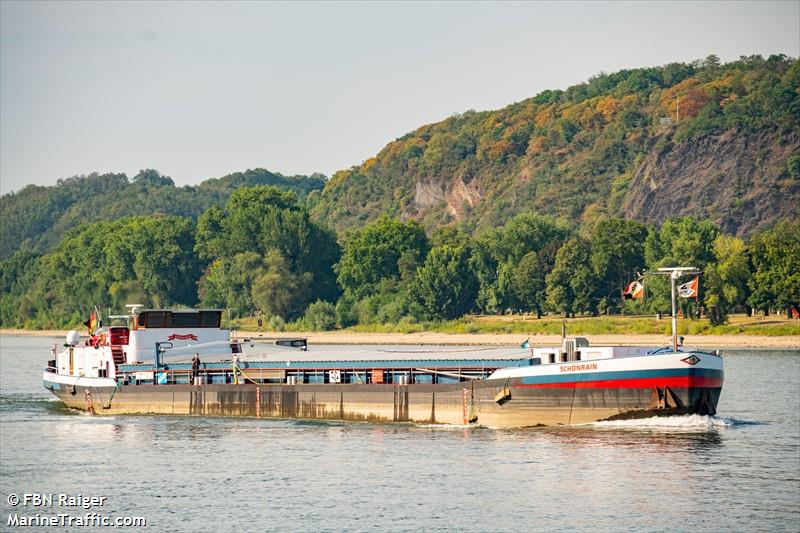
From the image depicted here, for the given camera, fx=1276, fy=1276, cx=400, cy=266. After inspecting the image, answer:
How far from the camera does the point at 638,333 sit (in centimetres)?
15512

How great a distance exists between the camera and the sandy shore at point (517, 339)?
142375 mm

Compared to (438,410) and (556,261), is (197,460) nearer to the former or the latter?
(438,410)

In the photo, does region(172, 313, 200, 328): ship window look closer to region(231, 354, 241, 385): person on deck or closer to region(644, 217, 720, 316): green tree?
region(231, 354, 241, 385): person on deck

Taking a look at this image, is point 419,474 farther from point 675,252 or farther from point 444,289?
point 444,289

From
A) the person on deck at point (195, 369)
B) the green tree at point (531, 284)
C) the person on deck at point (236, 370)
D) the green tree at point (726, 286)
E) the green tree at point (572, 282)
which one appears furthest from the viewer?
the green tree at point (531, 284)

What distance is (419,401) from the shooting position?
233 feet

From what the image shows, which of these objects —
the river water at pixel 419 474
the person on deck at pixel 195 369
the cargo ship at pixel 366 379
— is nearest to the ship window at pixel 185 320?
the cargo ship at pixel 366 379

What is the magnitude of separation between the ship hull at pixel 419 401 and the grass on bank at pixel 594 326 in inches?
2919

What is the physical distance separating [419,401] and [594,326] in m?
95.7

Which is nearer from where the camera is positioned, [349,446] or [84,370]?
[349,446]

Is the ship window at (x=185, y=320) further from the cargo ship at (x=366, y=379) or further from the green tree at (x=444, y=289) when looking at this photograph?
the green tree at (x=444, y=289)

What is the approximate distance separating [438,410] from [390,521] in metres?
22.2

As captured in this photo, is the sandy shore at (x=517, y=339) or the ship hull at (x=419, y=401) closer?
the ship hull at (x=419, y=401)

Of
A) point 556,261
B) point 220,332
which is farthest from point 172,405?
point 556,261
